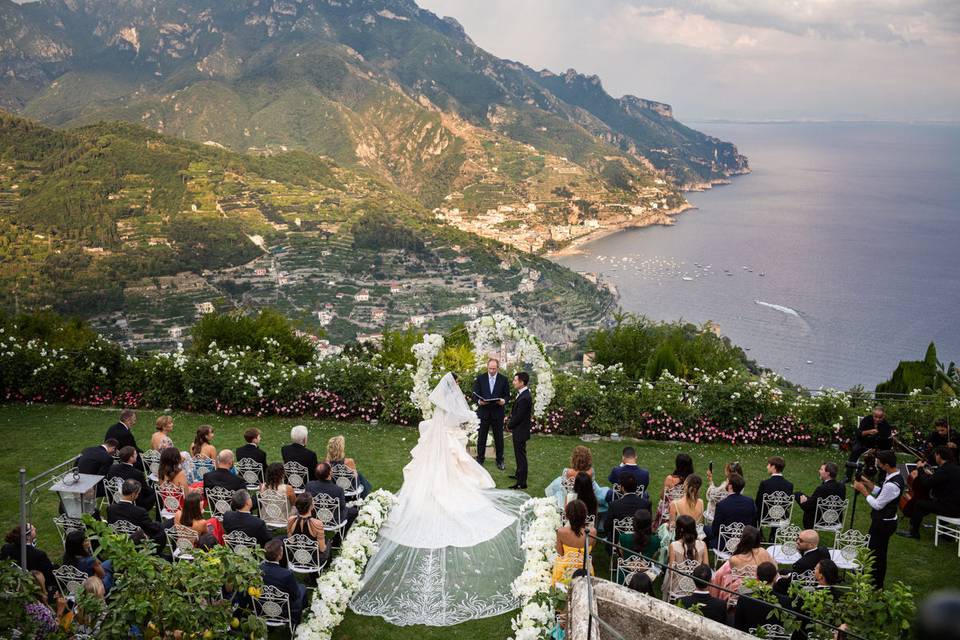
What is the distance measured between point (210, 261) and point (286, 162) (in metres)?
43.5

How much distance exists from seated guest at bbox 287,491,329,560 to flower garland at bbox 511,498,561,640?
6.95 ft

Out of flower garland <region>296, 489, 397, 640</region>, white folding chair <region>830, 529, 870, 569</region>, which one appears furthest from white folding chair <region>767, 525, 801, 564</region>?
flower garland <region>296, 489, 397, 640</region>

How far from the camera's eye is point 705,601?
21.0 feet

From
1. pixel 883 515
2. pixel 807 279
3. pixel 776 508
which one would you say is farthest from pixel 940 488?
pixel 807 279

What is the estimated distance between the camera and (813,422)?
1348 cm

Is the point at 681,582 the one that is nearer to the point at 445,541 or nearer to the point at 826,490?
the point at 826,490

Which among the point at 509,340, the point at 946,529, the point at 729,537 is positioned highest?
the point at 509,340

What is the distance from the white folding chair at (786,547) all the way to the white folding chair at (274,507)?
5642 mm

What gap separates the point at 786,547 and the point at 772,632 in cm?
278

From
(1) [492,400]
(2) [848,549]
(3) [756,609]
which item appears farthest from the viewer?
(1) [492,400]

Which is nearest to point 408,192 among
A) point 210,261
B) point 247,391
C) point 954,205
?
point 210,261

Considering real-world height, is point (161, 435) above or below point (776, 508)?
above

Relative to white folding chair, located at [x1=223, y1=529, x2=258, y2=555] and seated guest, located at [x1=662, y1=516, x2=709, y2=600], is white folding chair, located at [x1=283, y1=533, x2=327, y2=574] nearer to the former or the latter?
white folding chair, located at [x1=223, y1=529, x2=258, y2=555]

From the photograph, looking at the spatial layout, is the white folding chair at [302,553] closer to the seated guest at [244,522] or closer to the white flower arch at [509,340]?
the seated guest at [244,522]
